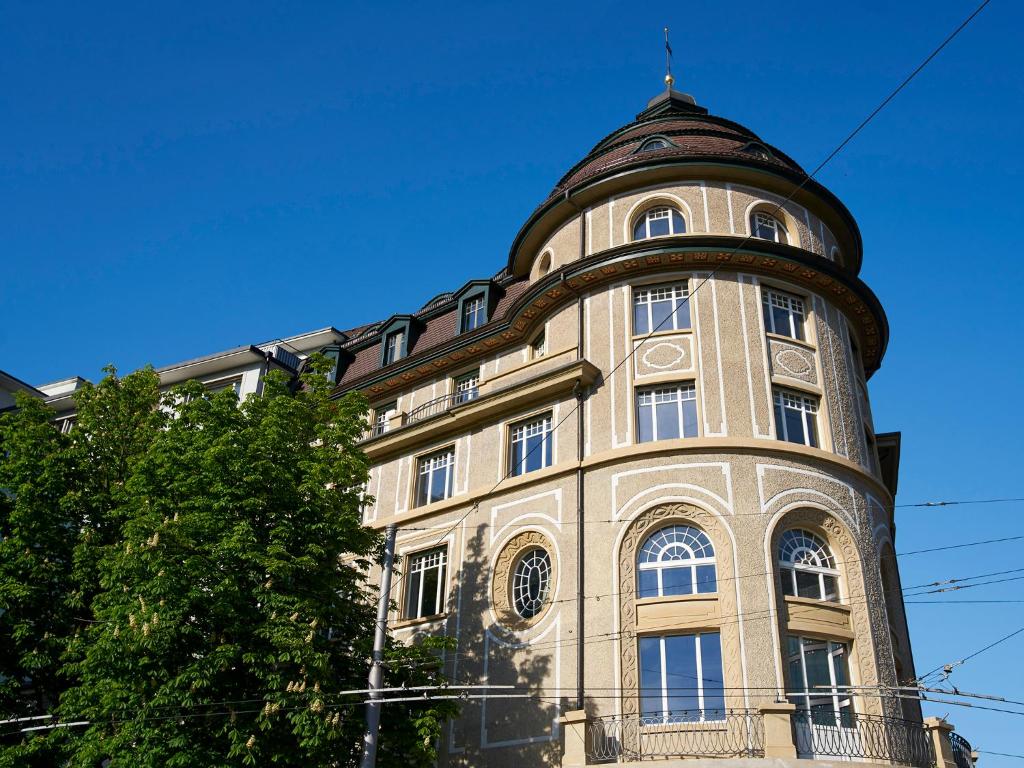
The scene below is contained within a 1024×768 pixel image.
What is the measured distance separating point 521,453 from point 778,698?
1016 centimetres

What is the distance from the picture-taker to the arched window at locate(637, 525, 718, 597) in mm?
22859

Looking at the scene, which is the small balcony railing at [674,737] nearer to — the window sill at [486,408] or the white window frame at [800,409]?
the white window frame at [800,409]

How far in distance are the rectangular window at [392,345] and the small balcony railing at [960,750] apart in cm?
2104

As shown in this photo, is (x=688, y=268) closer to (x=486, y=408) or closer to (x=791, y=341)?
(x=791, y=341)

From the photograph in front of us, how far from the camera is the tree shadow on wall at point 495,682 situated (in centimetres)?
2272

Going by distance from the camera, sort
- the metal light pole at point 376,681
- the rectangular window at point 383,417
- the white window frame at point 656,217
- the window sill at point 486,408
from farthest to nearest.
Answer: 1. the rectangular window at point 383,417
2. the white window frame at point 656,217
3. the window sill at point 486,408
4. the metal light pole at point 376,681

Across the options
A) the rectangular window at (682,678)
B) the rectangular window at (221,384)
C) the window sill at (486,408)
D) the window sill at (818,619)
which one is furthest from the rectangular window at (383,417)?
the window sill at (818,619)

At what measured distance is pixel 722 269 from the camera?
2728 centimetres

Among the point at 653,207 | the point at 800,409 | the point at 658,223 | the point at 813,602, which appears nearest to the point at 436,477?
the point at 658,223

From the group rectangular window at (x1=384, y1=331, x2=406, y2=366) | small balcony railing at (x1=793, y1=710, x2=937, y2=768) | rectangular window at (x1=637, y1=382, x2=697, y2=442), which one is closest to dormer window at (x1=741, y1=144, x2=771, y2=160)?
rectangular window at (x1=637, y1=382, x2=697, y2=442)

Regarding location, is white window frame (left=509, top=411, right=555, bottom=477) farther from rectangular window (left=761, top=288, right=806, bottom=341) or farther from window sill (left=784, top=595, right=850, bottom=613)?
window sill (left=784, top=595, right=850, bottom=613)

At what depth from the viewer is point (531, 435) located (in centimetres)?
2788

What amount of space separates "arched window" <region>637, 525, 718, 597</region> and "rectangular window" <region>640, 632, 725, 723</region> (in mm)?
1172

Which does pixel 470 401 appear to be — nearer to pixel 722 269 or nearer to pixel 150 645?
pixel 722 269
